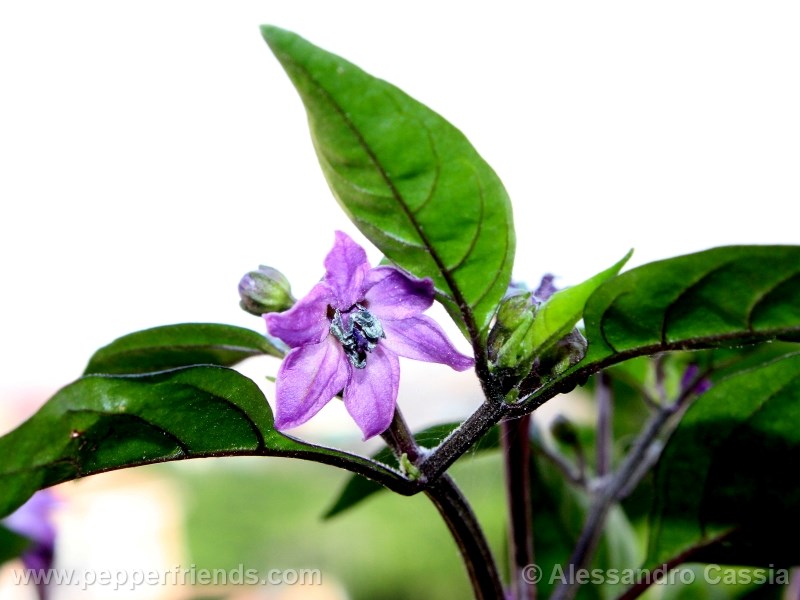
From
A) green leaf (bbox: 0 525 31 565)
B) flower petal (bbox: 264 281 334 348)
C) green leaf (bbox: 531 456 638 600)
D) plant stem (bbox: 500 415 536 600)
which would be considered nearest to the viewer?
flower petal (bbox: 264 281 334 348)

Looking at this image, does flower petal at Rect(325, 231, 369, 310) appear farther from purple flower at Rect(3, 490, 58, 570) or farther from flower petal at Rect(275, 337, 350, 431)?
purple flower at Rect(3, 490, 58, 570)

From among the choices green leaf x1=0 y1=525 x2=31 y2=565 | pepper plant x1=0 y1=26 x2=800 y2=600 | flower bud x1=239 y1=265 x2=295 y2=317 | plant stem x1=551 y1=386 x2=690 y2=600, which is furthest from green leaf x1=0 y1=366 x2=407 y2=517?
green leaf x1=0 y1=525 x2=31 y2=565

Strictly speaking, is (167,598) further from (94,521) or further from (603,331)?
(603,331)

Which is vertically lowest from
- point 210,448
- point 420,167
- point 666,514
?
point 666,514

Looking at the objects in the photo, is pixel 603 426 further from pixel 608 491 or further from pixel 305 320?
pixel 305 320

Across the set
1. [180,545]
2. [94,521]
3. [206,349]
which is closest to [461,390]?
[180,545]

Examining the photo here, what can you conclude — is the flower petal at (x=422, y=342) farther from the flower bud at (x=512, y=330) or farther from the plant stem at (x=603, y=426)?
the plant stem at (x=603, y=426)
